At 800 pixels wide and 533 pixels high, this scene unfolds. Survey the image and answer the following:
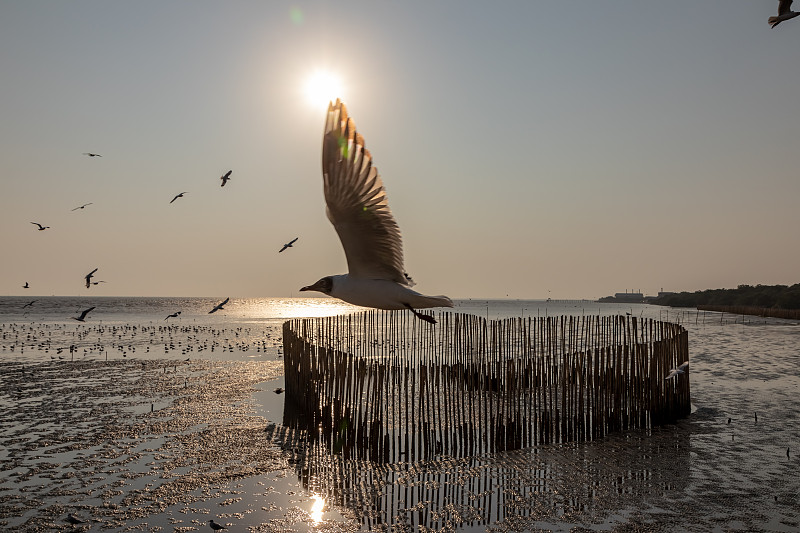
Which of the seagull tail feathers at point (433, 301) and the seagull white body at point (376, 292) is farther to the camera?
the seagull white body at point (376, 292)

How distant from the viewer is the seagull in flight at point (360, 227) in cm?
598

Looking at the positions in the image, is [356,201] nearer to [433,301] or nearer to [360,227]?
[360,227]

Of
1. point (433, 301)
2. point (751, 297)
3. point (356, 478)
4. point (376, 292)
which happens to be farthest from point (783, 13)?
point (751, 297)

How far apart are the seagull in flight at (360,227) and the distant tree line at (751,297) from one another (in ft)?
228

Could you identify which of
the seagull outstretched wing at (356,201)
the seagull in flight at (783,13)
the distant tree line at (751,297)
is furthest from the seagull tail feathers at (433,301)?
the distant tree line at (751,297)

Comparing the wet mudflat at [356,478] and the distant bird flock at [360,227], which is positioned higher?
the distant bird flock at [360,227]

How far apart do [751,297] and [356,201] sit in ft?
A: 283

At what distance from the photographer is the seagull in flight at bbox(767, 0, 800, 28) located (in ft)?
18.5

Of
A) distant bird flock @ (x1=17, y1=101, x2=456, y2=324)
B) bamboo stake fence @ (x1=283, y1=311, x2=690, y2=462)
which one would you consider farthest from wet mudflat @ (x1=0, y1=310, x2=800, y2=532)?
distant bird flock @ (x1=17, y1=101, x2=456, y2=324)

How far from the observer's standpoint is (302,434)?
12945mm

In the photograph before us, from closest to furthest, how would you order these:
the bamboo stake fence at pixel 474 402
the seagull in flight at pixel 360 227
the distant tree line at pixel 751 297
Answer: the seagull in flight at pixel 360 227 → the bamboo stake fence at pixel 474 402 → the distant tree line at pixel 751 297

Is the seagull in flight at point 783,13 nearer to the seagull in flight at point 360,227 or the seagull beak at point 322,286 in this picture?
the seagull in flight at point 360,227

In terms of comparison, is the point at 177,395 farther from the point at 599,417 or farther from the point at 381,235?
the point at 381,235

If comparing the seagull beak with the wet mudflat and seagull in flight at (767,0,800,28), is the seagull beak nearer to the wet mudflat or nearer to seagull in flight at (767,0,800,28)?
the wet mudflat
